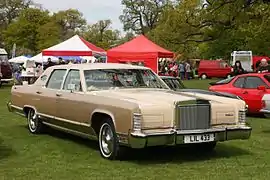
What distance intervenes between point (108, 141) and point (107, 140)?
4 cm

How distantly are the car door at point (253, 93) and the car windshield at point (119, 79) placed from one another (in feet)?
19.8

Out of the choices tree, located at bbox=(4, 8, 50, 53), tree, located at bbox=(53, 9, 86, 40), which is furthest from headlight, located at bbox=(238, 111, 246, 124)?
tree, located at bbox=(53, 9, 86, 40)

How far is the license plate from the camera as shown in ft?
25.0

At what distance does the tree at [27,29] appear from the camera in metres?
78.4

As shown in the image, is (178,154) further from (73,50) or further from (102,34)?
(102,34)

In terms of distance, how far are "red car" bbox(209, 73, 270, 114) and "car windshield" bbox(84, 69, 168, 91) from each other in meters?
5.96

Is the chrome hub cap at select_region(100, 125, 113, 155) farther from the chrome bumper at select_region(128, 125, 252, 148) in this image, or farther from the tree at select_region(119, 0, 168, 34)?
the tree at select_region(119, 0, 168, 34)

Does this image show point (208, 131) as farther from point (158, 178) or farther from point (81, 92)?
point (81, 92)

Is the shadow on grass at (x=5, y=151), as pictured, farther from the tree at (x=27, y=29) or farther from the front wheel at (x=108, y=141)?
the tree at (x=27, y=29)

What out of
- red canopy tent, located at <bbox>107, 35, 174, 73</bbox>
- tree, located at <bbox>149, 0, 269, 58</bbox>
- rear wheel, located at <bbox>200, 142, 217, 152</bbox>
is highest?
tree, located at <bbox>149, 0, 269, 58</bbox>

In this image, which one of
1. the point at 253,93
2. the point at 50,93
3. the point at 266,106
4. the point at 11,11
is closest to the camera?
the point at 50,93

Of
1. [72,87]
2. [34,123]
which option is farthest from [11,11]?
[72,87]

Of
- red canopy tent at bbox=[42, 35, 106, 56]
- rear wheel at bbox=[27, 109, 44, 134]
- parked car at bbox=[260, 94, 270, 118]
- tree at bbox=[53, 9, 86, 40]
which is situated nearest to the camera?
rear wheel at bbox=[27, 109, 44, 134]

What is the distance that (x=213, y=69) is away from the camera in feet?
164
